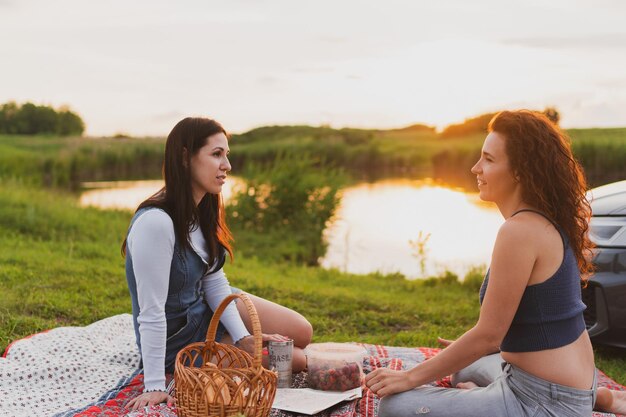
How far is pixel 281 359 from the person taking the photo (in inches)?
137

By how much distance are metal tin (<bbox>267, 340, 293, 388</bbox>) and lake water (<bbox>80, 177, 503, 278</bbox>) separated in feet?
15.9

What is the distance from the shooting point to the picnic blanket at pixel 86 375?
3330 millimetres

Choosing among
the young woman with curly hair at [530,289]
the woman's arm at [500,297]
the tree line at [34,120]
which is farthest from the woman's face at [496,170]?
the tree line at [34,120]

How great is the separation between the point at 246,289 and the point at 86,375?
2944mm

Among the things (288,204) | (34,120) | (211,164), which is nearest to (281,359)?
(211,164)

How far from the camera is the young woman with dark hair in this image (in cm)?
330

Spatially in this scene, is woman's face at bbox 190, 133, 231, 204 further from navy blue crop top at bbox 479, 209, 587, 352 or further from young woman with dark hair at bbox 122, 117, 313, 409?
navy blue crop top at bbox 479, 209, 587, 352

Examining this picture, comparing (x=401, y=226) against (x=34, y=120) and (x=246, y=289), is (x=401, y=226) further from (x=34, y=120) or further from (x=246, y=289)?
(x=34, y=120)

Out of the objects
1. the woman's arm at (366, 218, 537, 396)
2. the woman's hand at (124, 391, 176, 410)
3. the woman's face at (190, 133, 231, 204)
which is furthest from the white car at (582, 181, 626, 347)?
the woman's hand at (124, 391, 176, 410)

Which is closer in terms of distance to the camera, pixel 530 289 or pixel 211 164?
pixel 530 289

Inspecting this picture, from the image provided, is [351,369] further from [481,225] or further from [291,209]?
[481,225]

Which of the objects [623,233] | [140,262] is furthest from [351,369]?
[623,233]

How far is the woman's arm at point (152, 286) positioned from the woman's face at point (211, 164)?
31 centimetres

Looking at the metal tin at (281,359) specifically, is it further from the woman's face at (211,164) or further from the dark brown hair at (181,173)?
the woman's face at (211,164)
